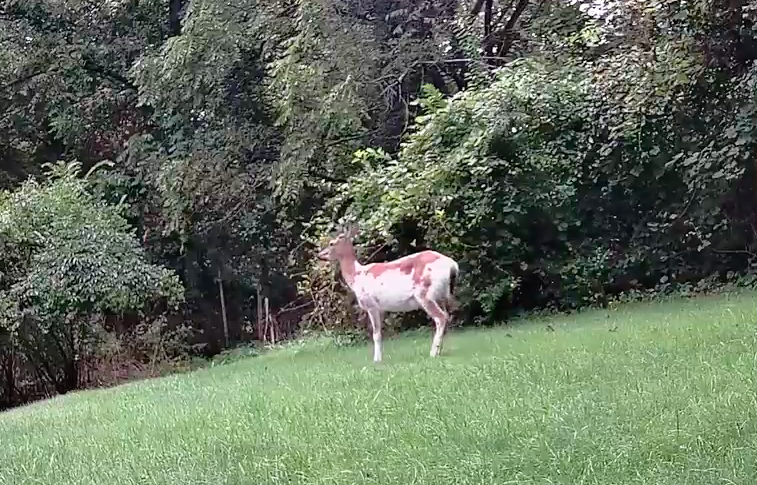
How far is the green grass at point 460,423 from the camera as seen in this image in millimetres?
4207

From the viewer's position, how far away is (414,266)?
919 cm

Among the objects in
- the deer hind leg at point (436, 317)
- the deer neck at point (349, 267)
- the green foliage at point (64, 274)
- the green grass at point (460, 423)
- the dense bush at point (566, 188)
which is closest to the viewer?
the green grass at point (460, 423)

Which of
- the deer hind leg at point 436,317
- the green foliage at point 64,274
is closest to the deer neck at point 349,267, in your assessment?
the deer hind leg at point 436,317

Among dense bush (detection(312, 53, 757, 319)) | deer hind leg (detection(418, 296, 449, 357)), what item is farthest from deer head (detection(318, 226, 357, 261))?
dense bush (detection(312, 53, 757, 319))

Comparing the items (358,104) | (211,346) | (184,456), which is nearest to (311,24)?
(358,104)

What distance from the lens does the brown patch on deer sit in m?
9.12

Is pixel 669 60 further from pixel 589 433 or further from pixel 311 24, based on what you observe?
pixel 589 433

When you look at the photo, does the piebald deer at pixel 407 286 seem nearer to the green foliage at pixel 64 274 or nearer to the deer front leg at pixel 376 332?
the deer front leg at pixel 376 332

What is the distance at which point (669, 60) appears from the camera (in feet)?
42.0

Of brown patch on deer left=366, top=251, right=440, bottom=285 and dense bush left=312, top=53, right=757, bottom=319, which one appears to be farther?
dense bush left=312, top=53, right=757, bottom=319

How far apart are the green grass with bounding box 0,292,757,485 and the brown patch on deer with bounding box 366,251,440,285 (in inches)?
31.4

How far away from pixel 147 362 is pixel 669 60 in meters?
10.8

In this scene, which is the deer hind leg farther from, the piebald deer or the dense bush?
the dense bush

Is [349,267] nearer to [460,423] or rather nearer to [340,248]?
[340,248]
